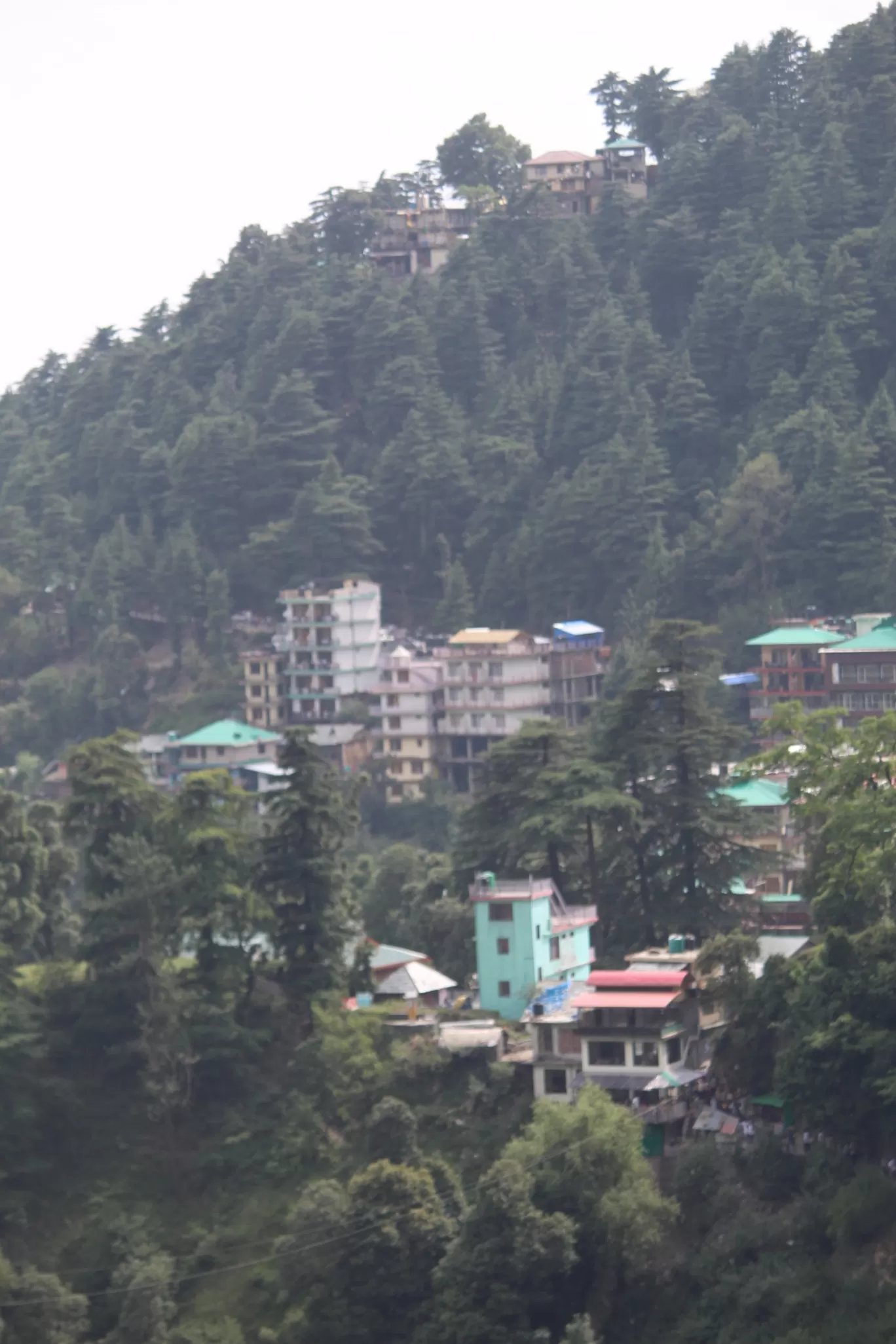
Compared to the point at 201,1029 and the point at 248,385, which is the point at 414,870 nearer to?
the point at 201,1029

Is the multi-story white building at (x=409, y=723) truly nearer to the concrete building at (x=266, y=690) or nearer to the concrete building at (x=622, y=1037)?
the concrete building at (x=266, y=690)

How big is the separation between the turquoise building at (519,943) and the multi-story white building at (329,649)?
32.0 meters

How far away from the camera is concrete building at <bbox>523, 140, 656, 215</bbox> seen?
334 ft

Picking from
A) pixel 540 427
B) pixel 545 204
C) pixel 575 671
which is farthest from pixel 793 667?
pixel 545 204

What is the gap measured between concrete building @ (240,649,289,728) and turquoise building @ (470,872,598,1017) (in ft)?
108

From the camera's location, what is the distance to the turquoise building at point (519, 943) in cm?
4647

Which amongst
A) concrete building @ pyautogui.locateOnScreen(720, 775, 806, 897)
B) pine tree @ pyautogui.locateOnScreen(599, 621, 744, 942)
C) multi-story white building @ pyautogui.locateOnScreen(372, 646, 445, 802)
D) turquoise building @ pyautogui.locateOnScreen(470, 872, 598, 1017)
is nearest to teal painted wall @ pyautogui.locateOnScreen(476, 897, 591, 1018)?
turquoise building @ pyautogui.locateOnScreen(470, 872, 598, 1017)

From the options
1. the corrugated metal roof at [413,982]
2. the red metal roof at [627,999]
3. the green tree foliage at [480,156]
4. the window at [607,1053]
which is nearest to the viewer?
the red metal roof at [627,999]

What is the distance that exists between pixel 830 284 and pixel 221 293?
3523 centimetres

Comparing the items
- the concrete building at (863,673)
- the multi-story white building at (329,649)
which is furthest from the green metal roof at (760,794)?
the multi-story white building at (329,649)

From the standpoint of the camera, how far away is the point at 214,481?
8819 centimetres

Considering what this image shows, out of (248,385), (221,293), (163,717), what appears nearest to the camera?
(163,717)

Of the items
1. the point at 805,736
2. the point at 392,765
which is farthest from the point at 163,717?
the point at 805,736

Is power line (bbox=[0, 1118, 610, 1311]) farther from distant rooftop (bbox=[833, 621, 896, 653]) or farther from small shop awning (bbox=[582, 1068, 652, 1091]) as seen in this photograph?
distant rooftop (bbox=[833, 621, 896, 653])
